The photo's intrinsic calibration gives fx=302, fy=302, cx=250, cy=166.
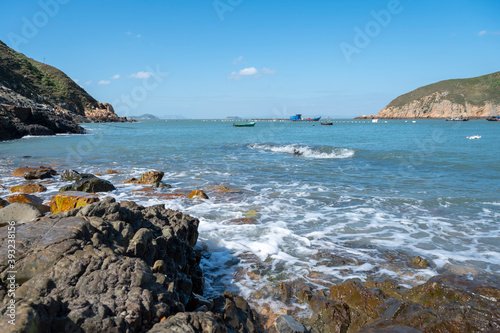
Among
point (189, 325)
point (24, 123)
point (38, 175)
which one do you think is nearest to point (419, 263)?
point (189, 325)

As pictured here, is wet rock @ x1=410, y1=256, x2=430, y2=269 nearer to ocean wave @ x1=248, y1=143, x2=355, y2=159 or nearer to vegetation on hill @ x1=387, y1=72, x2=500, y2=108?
ocean wave @ x1=248, y1=143, x2=355, y2=159

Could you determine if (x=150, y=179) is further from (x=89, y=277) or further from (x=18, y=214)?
(x=89, y=277)

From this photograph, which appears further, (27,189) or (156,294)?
(27,189)

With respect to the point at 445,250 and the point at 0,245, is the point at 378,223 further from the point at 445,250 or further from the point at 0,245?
the point at 0,245

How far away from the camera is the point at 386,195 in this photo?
11094 millimetres

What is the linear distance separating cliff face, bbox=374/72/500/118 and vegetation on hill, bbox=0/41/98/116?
178590mm

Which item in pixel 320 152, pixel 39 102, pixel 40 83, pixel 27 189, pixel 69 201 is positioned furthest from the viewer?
pixel 40 83

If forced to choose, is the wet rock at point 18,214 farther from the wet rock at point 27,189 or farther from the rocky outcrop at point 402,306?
the wet rock at point 27,189

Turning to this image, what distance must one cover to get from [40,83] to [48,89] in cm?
279

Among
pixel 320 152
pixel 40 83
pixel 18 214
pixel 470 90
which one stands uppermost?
pixel 470 90

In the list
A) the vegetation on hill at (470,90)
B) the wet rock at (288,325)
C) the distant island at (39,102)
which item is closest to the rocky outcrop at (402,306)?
the wet rock at (288,325)

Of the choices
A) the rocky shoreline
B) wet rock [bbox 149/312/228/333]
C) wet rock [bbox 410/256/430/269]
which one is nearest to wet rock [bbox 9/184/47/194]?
the rocky shoreline

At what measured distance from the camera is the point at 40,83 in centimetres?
10150

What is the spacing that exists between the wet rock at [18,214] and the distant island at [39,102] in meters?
35.1
